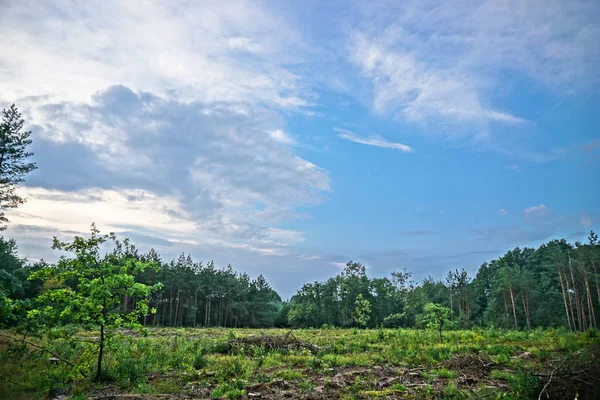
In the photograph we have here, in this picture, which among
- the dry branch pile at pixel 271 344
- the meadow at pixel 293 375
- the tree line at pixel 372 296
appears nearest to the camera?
the meadow at pixel 293 375

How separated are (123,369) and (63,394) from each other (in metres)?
2.11

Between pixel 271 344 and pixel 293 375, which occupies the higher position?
pixel 271 344

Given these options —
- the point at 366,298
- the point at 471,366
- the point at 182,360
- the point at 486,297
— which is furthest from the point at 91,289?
the point at 486,297

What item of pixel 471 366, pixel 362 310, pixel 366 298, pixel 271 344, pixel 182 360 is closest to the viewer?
pixel 471 366

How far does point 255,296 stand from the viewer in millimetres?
79312

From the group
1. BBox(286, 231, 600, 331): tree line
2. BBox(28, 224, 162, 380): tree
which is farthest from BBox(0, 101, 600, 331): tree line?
BBox(28, 224, 162, 380): tree

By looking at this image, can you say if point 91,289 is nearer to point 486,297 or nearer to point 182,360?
point 182,360

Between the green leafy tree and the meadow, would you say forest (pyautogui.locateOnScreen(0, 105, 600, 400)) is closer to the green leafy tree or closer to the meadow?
the meadow

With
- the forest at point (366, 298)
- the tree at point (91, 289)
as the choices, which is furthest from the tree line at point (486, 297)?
the tree at point (91, 289)

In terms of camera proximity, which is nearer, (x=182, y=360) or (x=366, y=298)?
(x=182, y=360)

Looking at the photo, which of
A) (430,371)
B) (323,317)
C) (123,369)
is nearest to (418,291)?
(323,317)

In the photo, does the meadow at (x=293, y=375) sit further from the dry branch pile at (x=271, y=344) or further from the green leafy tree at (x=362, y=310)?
the green leafy tree at (x=362, y=310)

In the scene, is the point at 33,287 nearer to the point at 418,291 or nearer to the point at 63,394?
the point at 63,394

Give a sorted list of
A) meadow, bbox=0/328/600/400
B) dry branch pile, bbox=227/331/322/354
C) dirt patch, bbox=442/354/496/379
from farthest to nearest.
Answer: dry branch pile, bbox=227/331/322/354
dirt patch, bbox=442/354/496/379
meadow, bbox=0/328/600/400
